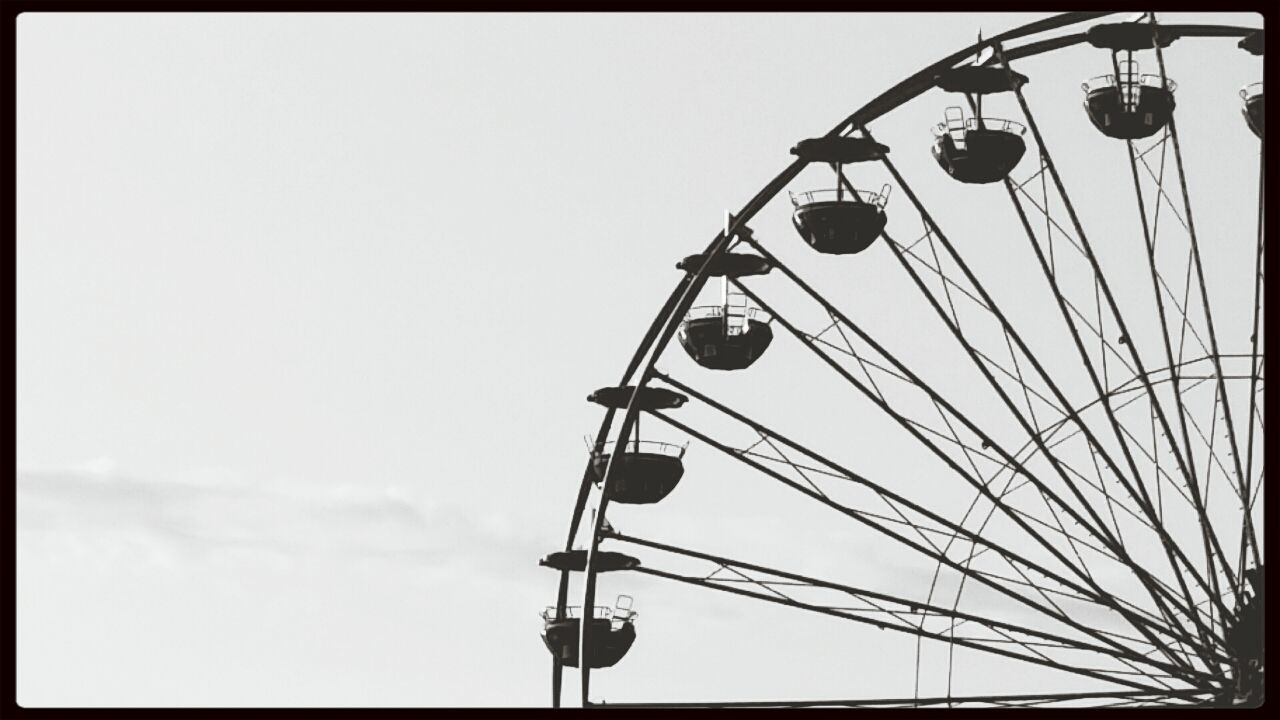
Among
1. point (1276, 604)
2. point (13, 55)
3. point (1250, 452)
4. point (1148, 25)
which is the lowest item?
point (1276, 604)

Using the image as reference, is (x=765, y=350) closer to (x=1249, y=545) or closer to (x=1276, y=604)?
(x=1249, y=545)

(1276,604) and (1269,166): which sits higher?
(1269,166)

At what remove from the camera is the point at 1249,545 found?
1140 inches

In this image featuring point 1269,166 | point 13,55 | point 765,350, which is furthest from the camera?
point 765,350

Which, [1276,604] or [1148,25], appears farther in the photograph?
[1148,25]

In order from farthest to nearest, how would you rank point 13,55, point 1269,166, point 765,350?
point 765,350 < point 1269,166 < point 13,55

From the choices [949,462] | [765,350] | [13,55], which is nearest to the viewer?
[13,55]

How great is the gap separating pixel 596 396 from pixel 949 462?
6.26 m

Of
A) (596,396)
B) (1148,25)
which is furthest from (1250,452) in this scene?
(596,396)

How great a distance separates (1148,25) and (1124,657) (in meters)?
7.50

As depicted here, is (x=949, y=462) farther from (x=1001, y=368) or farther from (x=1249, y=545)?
(x=1249, y=545)

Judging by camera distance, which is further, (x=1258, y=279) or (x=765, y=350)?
(x=765, y=350)

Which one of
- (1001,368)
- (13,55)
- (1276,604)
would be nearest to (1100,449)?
(1001,368)

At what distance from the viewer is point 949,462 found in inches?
1194
